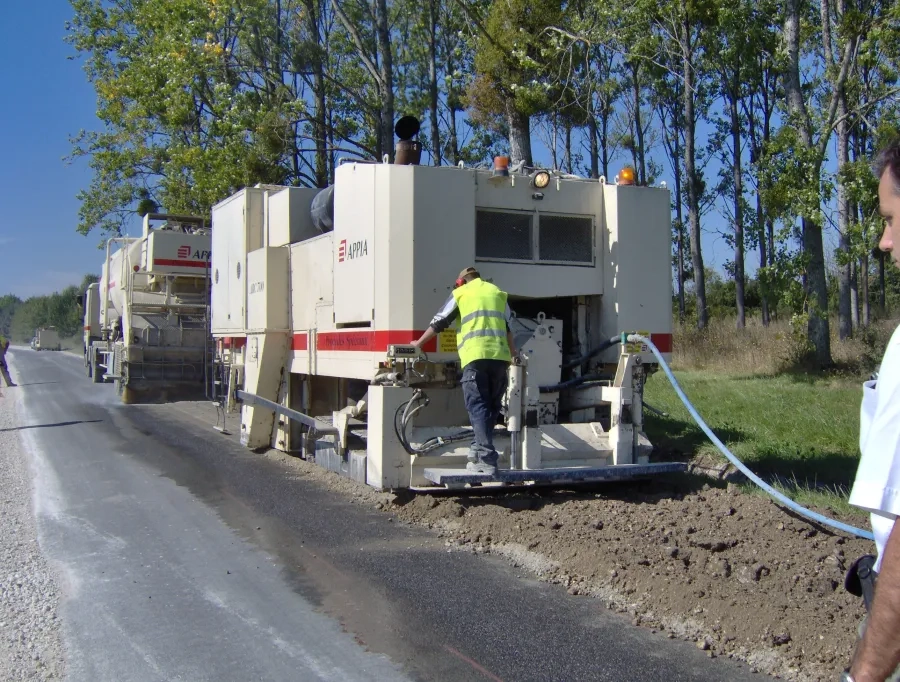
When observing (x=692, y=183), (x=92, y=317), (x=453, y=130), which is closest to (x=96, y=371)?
(x=92, y=317)

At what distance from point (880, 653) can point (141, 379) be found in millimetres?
16161

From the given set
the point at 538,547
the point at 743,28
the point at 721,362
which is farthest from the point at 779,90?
the point at 538,547

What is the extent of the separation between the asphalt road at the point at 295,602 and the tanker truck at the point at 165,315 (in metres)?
8.18

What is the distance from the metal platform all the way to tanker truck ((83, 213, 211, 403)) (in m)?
9.77

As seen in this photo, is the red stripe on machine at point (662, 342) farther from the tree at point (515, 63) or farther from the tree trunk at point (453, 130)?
the tree trunk at point (453, 130)

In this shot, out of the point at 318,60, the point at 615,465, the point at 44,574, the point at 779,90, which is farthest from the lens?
the point at 779,90

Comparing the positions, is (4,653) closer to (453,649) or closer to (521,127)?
(453,649)

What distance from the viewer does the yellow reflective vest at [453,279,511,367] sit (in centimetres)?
679

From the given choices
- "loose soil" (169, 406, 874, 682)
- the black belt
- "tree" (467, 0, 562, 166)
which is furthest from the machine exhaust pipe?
"tree" (467, 0, 562, 166)

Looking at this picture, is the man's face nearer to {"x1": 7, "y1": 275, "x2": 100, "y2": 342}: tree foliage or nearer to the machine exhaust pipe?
the machine exhaust pipe

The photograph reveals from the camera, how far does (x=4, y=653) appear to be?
14.3 feet

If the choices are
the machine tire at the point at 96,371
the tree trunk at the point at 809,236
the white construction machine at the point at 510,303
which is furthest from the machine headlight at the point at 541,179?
the machine tire at the point at 96,371

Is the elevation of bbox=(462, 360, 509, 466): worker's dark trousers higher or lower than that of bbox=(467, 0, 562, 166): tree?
lower

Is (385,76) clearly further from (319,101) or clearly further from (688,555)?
(688,555)
